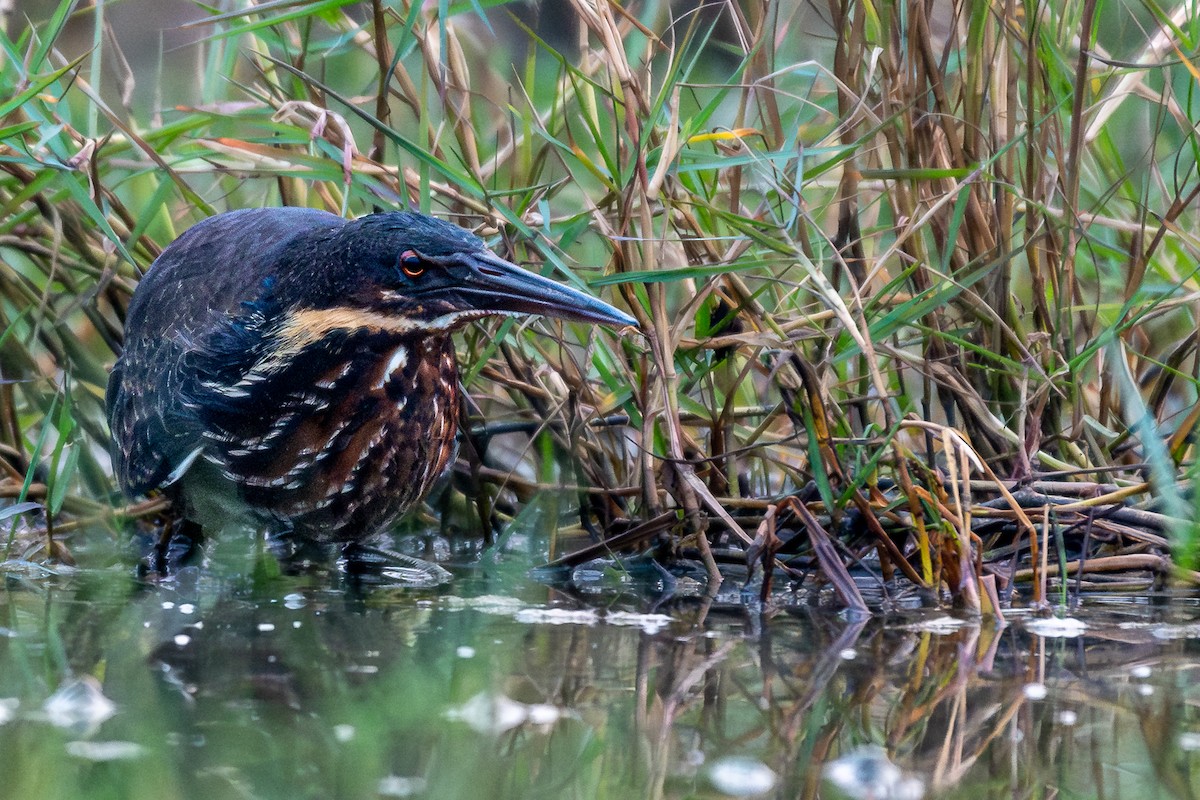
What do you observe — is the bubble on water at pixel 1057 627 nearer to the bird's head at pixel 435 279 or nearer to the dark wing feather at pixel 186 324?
the bird's head at pixel 435 279

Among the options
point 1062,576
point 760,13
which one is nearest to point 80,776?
point 1062,576

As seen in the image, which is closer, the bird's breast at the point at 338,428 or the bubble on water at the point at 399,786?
the bubble on water at the point at 399,786

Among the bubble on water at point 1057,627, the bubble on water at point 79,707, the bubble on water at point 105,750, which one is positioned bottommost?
the bubble on water at point 105,750

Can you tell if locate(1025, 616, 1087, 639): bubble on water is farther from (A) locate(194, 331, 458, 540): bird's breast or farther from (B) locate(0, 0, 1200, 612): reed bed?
(A) locate(194, 331, 458, 540): bird's breast

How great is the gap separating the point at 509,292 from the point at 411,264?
0.83 feet

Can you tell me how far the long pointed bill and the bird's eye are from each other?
0.06 meters

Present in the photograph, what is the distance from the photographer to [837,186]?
13.6ft

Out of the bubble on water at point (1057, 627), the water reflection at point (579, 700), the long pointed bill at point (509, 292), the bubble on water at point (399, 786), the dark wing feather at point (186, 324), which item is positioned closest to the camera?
the bubble on water at point (399, 786)

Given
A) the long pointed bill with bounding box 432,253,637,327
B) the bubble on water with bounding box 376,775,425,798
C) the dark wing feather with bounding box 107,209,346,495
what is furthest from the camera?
the dark wing feather with bounding box 107,209,346,495

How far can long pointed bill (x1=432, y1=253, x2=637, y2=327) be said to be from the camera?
3.45 m

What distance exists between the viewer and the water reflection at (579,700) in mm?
2189

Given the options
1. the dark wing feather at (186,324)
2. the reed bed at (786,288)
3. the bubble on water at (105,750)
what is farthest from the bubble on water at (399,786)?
the dark wing feather at (186,324)

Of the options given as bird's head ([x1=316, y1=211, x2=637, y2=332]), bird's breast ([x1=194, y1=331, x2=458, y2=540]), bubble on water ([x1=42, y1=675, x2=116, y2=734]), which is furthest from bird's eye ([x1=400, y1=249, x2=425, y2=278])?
bubble on water ([x1=42, y1=675, x2=116, y2=734])

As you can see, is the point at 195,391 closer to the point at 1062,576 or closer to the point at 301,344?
the point at 301,344
